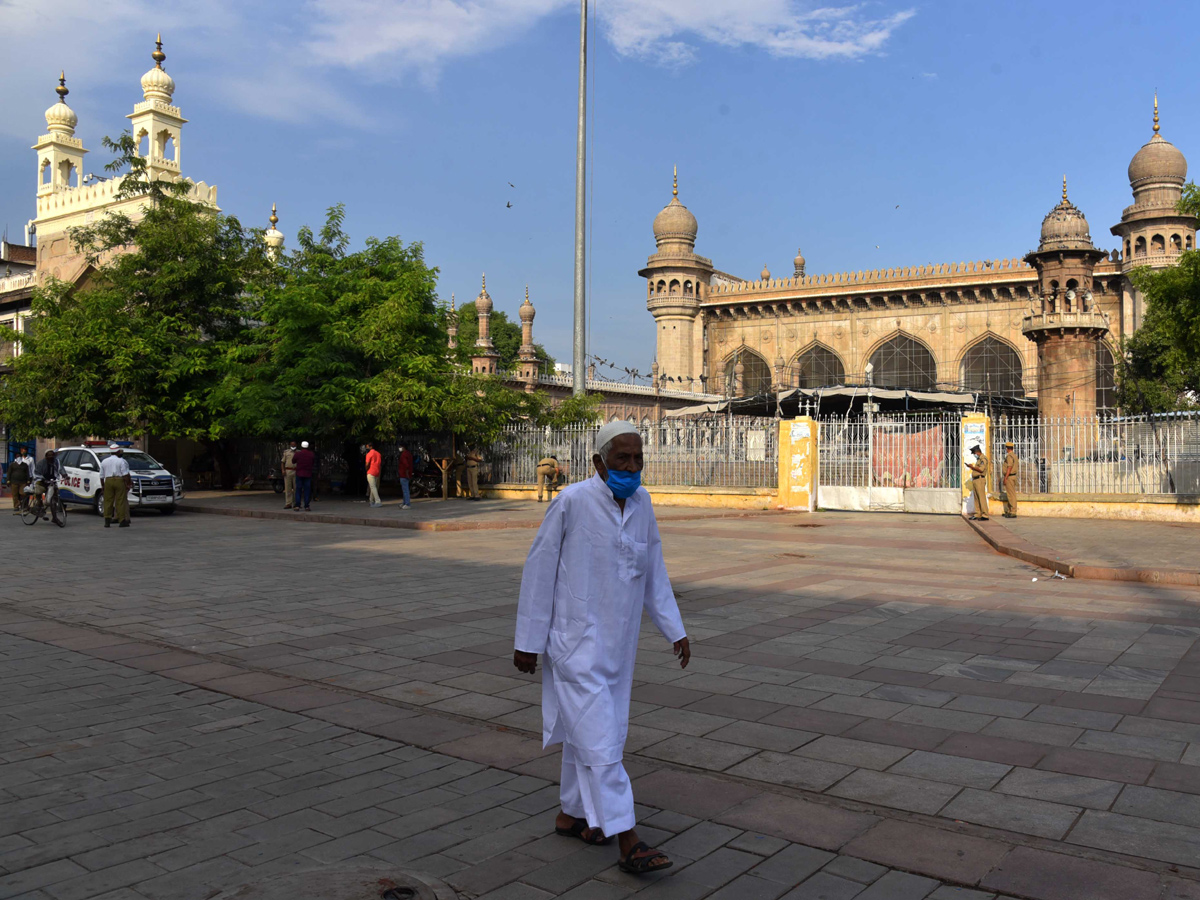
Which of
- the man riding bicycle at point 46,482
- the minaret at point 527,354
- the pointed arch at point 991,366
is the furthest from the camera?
the pointed arch at point 991,366

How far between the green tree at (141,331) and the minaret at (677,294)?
3139 cm

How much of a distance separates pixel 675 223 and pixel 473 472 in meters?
34.5

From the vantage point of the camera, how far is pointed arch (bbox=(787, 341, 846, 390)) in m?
53.3

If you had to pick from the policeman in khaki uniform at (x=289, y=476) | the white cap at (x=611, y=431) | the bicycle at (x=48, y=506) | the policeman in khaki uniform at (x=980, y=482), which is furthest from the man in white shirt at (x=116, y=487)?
the white cap at (x=611, y=431)

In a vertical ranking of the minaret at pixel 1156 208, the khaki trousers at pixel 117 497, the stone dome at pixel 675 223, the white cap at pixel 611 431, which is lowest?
the khaki trousers at pixel 117 497

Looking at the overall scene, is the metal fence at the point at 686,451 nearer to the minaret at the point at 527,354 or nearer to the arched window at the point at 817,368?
the minaret at the point at 527,354

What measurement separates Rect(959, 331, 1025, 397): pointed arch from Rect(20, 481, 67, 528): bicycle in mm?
42471

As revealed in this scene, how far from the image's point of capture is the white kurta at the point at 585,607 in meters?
3.10

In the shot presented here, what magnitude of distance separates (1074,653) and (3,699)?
20.0ft

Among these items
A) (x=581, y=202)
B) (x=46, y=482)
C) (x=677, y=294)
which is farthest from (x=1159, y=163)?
(x=46, y=482)

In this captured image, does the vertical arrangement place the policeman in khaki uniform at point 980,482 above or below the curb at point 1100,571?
above

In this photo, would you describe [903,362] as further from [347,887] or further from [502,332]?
[347,887]

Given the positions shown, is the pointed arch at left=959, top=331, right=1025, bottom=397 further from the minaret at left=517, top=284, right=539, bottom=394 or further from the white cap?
the white cap

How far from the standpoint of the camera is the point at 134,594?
840 cm
